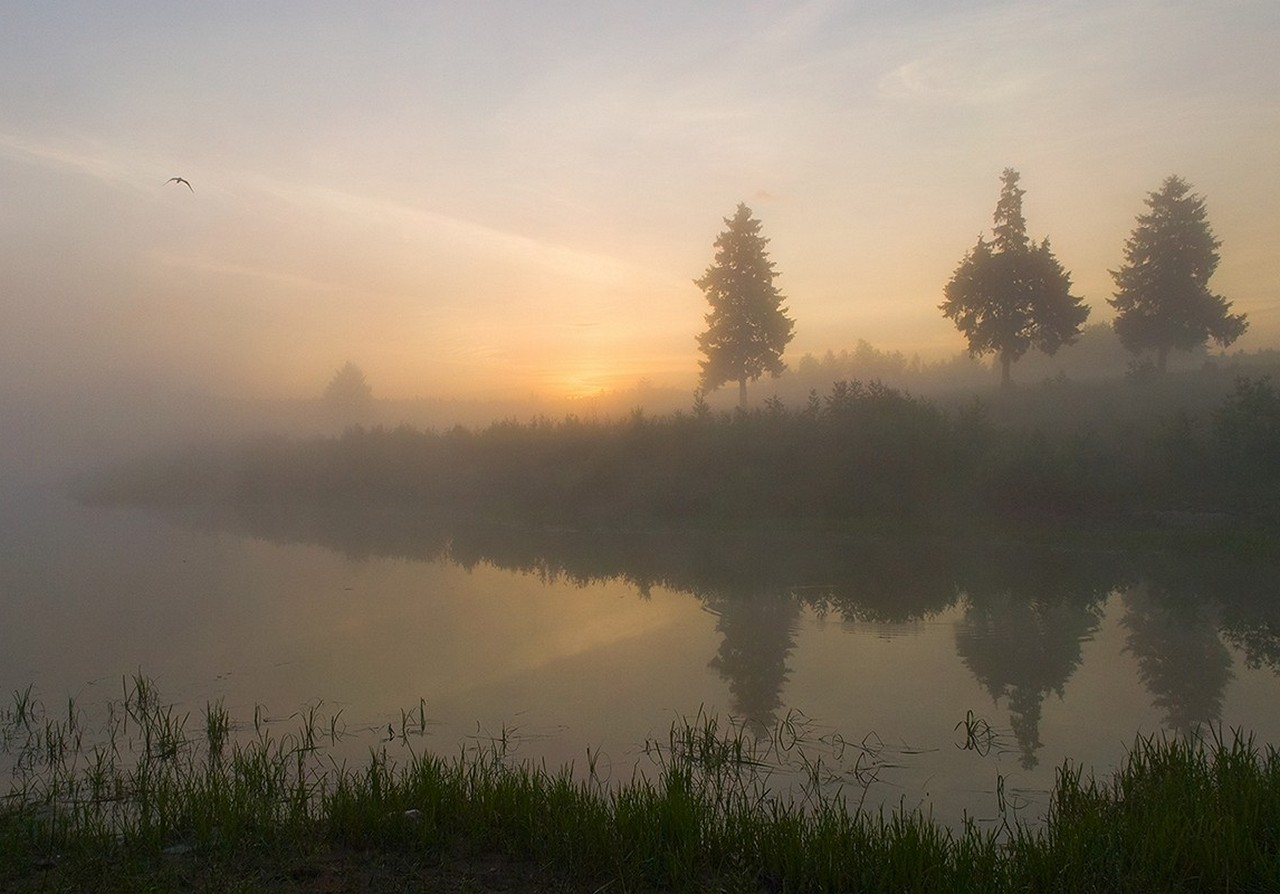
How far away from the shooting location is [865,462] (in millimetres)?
26562

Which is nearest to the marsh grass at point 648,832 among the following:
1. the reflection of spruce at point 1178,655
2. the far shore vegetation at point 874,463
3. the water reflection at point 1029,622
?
the water reflection at point 1029,622

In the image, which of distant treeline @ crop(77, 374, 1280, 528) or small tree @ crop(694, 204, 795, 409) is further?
small tree @ crop(694, 204, 795, 409)

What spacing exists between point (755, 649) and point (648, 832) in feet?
24.5

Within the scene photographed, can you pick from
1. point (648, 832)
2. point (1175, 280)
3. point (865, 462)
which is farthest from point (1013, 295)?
point (648, 832)

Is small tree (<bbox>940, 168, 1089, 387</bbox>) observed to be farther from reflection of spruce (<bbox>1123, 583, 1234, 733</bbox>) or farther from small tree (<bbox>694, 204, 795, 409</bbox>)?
reflection of spruce (<bbox>1123, 583, 1234, 733</bbox>)

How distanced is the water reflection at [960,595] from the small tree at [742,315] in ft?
56.9

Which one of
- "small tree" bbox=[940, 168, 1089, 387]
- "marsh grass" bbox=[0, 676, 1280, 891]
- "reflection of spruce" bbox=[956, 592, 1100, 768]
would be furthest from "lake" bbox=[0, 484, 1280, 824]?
"small tree" bbox=[940, 168, 1089, 387]

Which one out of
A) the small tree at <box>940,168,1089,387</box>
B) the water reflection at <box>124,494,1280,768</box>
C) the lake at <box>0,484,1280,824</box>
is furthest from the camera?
the small tree at <box>940,168,1089,387</box>

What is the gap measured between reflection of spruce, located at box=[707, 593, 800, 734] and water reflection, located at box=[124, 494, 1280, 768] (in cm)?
4

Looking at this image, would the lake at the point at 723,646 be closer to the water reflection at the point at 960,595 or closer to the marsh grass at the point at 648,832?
the water reflection at the point at 960,595

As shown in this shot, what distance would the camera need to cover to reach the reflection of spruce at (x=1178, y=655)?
9.47 m

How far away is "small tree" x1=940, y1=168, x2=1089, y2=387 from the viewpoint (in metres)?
38.1

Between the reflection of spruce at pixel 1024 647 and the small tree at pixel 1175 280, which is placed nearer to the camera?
the reflection of spruce at pixel 1024 647

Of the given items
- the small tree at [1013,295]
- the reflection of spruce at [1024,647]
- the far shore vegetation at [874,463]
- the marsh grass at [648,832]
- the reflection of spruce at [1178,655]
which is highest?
the small tree at [1013,295]
